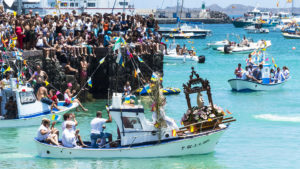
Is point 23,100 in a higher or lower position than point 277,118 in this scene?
higher

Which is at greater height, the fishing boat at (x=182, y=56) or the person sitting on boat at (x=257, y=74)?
the person sitting on boat at (x=257, y=74)

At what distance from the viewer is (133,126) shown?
871 inches

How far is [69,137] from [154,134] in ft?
9.63

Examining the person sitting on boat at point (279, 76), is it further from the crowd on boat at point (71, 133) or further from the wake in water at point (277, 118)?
the crowd on boat at point (71, 133)

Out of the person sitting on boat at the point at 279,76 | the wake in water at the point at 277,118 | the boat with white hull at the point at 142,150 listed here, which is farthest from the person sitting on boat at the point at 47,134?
the person sitting on boat at the point at 279,76

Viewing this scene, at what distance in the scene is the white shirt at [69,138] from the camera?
21969 millimetres

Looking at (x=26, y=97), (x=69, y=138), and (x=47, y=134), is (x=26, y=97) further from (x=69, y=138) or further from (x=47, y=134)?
(x=69, y=138)

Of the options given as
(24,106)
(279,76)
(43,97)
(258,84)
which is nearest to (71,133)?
(24,106)

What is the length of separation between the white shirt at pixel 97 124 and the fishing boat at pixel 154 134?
452mm

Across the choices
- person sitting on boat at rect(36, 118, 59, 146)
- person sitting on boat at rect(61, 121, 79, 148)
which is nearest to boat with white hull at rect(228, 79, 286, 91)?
person sitting on boat at rect(61, 121, 79, 148)

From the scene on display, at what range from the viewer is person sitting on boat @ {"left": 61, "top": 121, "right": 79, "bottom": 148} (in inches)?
860

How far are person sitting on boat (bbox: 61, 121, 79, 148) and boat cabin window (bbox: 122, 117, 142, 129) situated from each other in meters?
1.83

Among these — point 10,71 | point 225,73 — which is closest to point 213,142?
point 10,71

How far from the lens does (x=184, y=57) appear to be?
2623 inches
